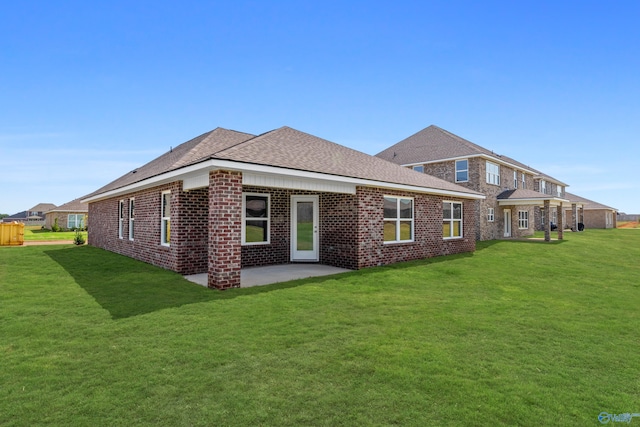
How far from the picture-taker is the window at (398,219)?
→ 12906mm

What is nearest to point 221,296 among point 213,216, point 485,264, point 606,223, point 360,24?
point 213,216

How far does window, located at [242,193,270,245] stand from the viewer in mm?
12039

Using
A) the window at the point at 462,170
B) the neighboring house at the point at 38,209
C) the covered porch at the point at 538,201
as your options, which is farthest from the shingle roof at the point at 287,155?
the neighboring house at the point at 38,209

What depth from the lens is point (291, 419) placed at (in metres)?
3.14

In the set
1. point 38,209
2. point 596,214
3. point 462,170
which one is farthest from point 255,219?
point 38,209

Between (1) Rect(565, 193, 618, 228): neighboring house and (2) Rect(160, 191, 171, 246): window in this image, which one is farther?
(1) Rect(565, 193, 618, 228): neighboring house

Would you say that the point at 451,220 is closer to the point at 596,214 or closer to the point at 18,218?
the point at 596,214

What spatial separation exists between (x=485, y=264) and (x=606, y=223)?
48093 mm

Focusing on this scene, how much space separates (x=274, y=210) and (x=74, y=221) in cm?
4455

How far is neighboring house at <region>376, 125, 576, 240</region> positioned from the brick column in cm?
1959

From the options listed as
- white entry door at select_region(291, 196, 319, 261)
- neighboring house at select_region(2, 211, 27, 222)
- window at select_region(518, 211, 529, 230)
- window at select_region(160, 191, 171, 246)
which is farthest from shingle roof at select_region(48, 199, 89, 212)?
neighboring house at select_region(2, 211, 27, 222)

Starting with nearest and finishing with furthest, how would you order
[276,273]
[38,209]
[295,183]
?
1. [295,183]
2. [276,273]
3. [38,209]

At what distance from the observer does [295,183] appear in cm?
985

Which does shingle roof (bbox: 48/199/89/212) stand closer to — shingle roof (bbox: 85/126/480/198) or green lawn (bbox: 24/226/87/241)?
green lawn (bbox: 24/226/87/241)
